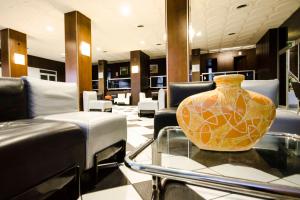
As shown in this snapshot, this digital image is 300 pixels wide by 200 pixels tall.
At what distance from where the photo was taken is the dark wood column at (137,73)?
1006 centimetres

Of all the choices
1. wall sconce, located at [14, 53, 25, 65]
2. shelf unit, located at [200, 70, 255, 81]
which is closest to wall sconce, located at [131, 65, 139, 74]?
shelf unit, located at [200, 70, 255, 81]

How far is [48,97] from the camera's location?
5.72 ft

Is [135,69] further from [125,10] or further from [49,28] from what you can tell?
[125,10]

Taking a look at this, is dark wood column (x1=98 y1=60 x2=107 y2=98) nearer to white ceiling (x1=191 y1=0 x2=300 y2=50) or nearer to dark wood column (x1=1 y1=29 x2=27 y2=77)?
dark wood column (x1=1 y1=29 x2=27 y2=77)

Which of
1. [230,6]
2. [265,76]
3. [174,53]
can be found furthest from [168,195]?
[265,76]

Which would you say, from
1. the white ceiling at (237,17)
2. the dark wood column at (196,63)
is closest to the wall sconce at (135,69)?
the dark wood column at (196,63)

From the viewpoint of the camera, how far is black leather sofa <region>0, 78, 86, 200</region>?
682mm

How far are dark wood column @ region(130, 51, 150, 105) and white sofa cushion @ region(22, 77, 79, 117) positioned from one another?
26.8 feet

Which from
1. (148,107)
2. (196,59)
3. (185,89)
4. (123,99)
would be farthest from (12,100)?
(123,99)

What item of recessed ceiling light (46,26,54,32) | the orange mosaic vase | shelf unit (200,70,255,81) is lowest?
the orange mosaic vase

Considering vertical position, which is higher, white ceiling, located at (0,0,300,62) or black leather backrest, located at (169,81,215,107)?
white ceiling, located at (0,0,300,62)

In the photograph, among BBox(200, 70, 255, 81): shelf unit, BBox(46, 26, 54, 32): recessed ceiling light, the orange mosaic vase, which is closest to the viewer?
the orange mosaic vase

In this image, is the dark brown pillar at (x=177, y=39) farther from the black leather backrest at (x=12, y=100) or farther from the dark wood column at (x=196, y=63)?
the dark wood column at (x=196, y=63)

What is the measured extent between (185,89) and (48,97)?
5.71ft
